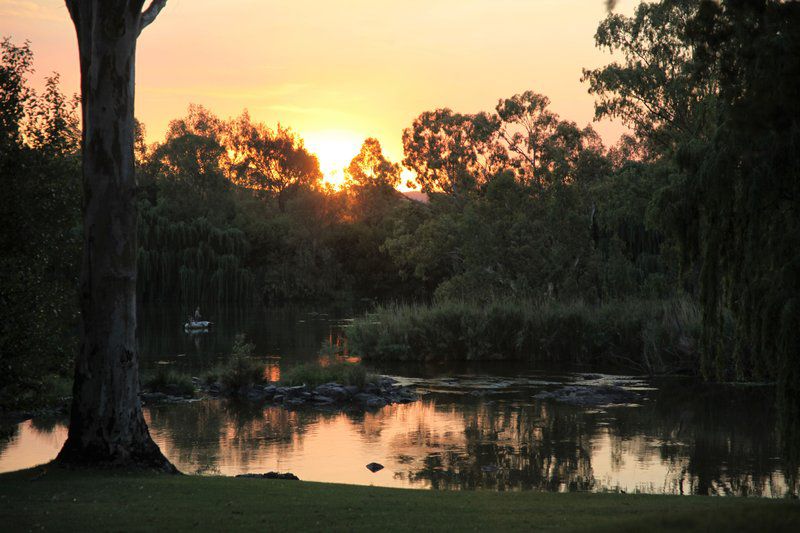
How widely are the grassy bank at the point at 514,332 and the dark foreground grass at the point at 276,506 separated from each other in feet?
82.0

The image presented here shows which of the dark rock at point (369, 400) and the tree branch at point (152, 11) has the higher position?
the tree branch at point (152, 11)

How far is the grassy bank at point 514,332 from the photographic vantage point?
120ft

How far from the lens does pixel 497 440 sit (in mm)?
20578

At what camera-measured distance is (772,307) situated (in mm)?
10992

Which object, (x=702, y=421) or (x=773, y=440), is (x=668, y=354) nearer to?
(x=702, y=421)

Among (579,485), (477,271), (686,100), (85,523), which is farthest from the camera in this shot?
(477,271)

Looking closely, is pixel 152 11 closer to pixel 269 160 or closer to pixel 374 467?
pixel 374 467

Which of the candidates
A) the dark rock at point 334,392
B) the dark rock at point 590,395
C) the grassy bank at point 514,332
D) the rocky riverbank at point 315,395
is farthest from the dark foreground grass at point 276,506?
the grassy bank at point 514,332

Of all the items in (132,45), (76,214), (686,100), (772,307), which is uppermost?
(686,100)

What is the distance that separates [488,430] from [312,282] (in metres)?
65.8

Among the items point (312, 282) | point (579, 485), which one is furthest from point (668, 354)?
point (312, 282)

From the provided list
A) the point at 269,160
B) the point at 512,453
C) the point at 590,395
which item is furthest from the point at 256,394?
the point at 269,160

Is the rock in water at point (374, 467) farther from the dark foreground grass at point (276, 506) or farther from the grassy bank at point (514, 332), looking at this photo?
the grassy bank at point (514, 332)

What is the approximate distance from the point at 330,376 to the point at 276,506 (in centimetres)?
1856
